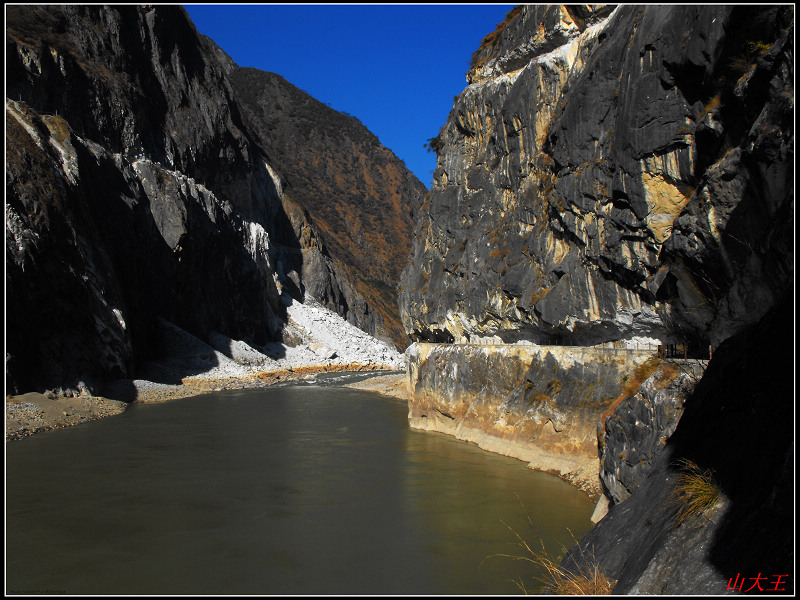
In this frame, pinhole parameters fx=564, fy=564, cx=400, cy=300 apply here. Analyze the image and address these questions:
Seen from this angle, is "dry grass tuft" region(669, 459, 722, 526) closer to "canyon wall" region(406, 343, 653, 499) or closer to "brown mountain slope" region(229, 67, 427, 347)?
"canyon wall" region(406, 343, 653, 499)

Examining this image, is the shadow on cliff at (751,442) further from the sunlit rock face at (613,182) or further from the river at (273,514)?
the river at (273,514)

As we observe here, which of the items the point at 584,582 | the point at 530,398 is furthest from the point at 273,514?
the point at 530,398

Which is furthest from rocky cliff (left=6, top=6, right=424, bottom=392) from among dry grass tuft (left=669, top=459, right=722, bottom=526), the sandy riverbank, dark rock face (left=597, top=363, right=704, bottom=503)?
dry grass tuft (left=669, top=459, right=722, bottom=526)

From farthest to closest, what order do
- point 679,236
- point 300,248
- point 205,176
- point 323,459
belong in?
point 300,248 → point 205,176 → point 323,459 → point 679,236

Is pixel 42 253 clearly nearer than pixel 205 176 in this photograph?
Yes

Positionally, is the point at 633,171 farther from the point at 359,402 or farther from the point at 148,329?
the point at 148,329

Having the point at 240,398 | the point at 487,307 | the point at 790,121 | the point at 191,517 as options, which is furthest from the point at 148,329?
the point at 790,121

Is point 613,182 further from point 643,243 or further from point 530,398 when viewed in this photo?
point 530,398

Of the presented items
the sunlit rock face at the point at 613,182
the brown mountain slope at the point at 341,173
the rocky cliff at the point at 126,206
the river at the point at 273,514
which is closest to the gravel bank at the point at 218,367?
the rocky cliff at the point at 126,206
